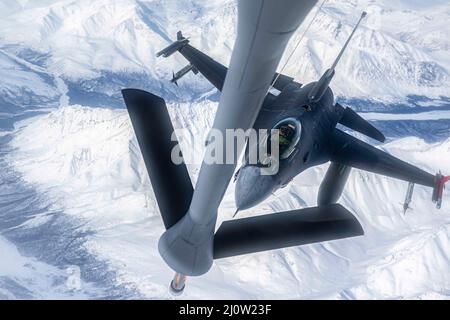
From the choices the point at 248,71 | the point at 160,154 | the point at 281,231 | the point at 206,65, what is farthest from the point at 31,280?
the point at 248,71

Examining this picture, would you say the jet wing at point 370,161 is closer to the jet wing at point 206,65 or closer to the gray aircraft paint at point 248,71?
the jet wing at point 206,65

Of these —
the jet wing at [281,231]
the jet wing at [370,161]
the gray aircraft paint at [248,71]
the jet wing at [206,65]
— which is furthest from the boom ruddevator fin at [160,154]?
the jet wing at [370,161]

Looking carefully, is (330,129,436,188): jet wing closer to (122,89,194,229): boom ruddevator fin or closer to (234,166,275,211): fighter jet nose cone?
(234,166,275,211): fighter jet nose cone

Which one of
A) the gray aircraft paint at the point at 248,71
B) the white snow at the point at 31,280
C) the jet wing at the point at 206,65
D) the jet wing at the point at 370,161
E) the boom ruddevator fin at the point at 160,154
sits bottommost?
the white snow at the point at 31,280

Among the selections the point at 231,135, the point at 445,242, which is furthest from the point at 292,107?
the point at 445,242

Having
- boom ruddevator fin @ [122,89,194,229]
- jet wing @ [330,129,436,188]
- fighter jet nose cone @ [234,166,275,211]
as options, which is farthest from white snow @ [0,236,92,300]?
boom ruddevator fin @ [122,89,194,229]
